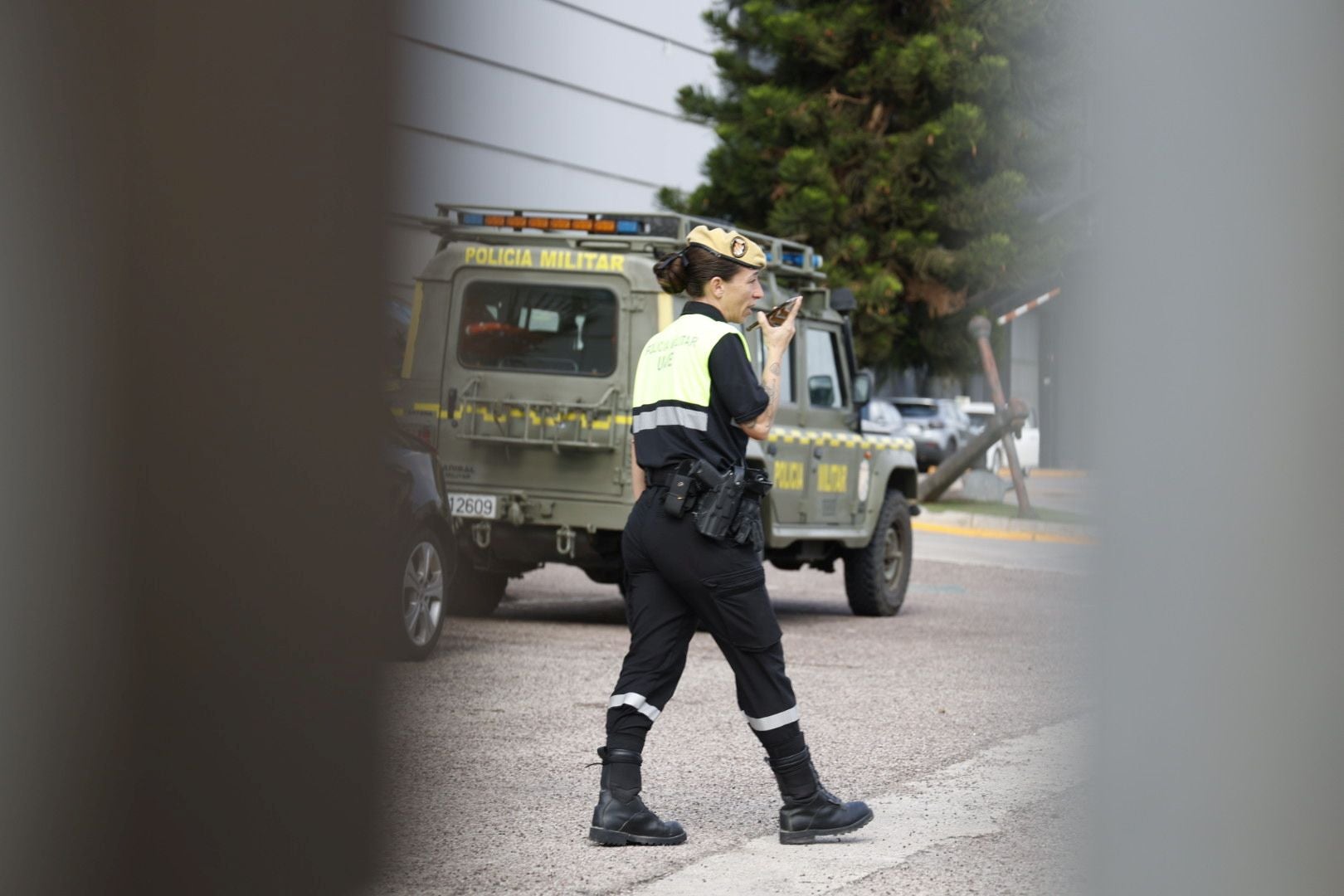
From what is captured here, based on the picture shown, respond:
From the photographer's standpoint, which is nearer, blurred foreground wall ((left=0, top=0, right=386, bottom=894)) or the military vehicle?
blurred foreground wall ((left=0, top=0, right=386, bottom=894))

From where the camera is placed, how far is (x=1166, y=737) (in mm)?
1216

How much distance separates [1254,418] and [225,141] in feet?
2.41

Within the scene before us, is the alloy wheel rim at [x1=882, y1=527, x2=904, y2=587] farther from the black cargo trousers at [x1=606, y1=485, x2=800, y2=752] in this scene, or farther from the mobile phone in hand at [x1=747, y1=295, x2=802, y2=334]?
the black cargo trousers at [x1=606, y1=485, x2=800, y2=752]

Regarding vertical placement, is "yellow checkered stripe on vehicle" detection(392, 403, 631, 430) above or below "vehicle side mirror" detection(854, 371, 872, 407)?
below

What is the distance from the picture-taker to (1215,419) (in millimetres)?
1204

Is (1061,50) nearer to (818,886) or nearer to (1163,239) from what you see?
(1163,239)

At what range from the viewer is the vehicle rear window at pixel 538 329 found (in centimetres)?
1072

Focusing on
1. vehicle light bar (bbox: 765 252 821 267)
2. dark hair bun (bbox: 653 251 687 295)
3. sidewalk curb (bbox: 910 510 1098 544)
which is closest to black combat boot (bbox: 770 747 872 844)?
dark hair bun (bbox: 653 251 687 295)

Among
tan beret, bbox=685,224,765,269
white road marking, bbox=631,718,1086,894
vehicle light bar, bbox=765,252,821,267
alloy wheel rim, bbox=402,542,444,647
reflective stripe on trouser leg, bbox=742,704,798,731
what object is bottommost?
white road marking, bbox=631,718,1086,894

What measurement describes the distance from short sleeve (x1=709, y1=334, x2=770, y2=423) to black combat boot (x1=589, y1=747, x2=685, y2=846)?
961mm

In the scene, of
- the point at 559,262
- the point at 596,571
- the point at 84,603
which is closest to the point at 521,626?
the point at 596,571

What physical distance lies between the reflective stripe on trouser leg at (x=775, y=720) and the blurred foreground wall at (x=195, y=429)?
3465 millimetres

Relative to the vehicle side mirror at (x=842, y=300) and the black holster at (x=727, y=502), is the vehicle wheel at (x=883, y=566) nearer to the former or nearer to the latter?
the vehicle side mirror at (x=842, y=300)

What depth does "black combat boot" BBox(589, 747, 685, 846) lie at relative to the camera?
198 inches
